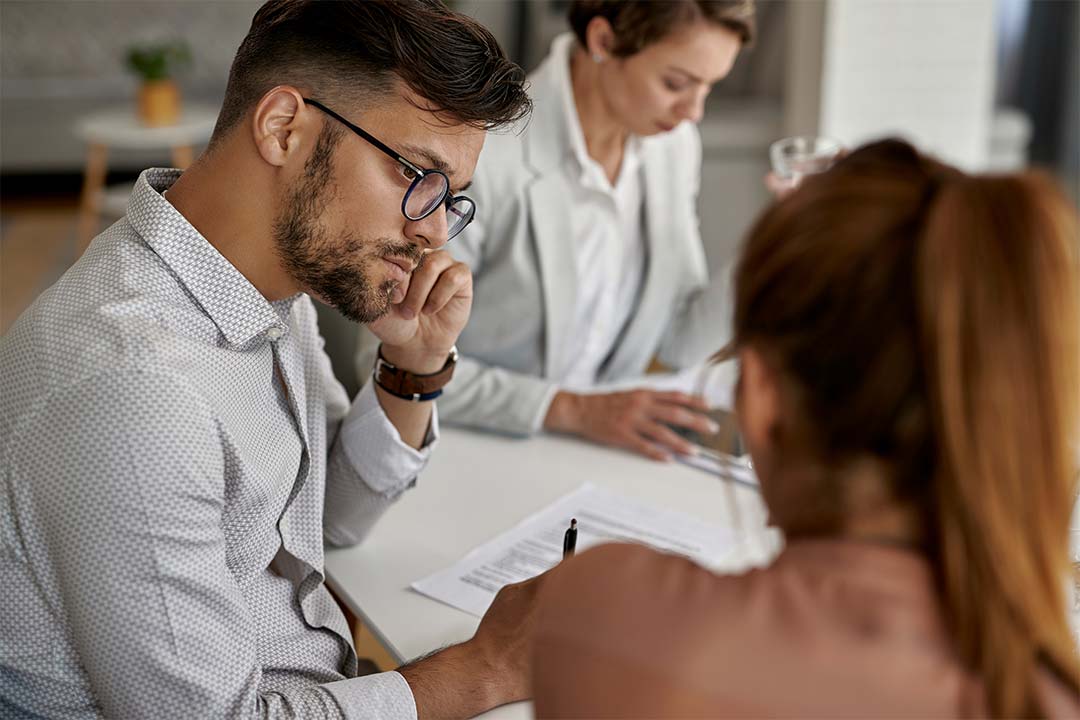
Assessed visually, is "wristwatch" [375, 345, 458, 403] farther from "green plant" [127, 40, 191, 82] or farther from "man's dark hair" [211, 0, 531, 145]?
"green plant" [127, 40, 191, 82]

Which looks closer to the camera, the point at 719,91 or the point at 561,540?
the point at 561,540

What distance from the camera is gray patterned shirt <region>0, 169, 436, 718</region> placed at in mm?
942

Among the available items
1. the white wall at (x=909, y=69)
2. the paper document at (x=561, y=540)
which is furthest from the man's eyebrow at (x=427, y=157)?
the white wall at (x=909, y=69)

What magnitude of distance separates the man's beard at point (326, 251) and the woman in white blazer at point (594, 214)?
0.54m

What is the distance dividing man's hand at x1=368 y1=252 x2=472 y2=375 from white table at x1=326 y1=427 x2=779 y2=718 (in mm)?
199

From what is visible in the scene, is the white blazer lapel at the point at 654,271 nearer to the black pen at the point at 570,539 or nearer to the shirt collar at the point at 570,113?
the shirt collar at the point at 570,113

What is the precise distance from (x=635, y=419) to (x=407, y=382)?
0.39 metres

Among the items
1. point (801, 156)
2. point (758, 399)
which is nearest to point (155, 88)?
point (801, 156)

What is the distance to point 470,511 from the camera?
1.51m

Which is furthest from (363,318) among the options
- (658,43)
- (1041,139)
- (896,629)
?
(1041,139)

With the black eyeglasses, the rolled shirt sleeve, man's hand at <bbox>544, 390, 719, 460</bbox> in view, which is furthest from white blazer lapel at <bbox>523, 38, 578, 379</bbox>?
the black eyeglasses

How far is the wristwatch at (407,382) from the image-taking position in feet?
4.77

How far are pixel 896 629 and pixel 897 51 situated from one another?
3778 millimetres

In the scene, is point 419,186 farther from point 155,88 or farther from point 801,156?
point 155,88
